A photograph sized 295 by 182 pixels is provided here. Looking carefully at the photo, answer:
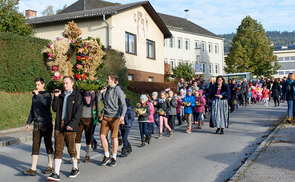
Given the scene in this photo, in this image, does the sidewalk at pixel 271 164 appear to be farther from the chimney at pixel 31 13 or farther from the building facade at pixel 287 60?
the building facade at pixel 287 60

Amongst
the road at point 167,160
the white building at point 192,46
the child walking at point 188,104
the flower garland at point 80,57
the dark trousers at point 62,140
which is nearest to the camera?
the dark trousers at point 62,140

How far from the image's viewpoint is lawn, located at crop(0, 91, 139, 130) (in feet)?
39.8

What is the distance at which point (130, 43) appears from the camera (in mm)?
27266

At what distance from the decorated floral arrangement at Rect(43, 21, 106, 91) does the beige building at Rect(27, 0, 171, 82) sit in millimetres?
17179

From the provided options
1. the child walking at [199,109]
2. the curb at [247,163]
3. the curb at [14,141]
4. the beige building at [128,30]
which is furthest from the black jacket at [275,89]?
the curb at [14,141]

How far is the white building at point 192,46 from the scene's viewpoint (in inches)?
1982

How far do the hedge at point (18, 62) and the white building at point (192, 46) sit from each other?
33.5m

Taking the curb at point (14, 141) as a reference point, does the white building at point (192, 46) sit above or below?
above

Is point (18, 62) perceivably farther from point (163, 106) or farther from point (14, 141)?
point (163, 106)

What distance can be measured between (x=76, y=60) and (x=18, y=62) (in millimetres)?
8819

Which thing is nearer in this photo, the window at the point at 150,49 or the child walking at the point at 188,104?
the child walking at the point at 188,104

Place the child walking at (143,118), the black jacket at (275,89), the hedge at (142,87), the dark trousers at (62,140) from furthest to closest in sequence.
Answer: the hedge at (142,87) → the black jacket at (275,89) → the child walking at (143,118) → the dark trousers at (62,140)

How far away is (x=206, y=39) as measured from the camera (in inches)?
2212

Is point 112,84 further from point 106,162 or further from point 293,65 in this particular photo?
point 293,65
